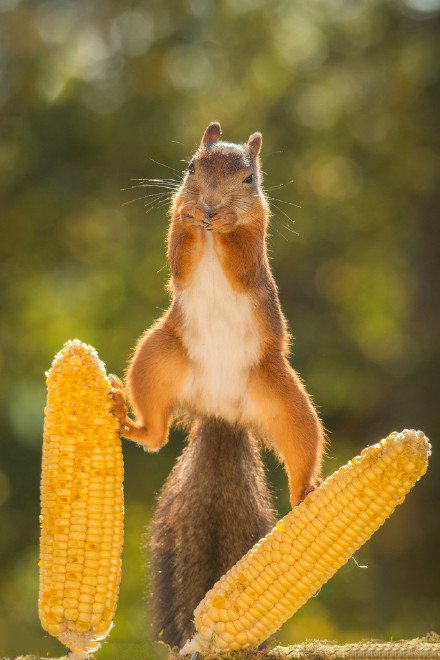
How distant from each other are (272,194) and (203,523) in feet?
13.7

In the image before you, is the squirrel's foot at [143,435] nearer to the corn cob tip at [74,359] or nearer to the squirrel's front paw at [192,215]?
the corn cob tip at [74,359]

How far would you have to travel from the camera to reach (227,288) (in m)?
2.34

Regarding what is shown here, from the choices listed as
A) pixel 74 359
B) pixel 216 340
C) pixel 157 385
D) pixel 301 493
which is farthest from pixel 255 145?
pixel 301 493

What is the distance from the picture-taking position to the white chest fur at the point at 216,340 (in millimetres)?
2316

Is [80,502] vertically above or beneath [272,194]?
beneath

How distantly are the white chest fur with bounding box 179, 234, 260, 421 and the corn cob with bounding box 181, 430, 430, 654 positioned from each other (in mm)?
342

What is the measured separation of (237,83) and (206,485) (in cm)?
614

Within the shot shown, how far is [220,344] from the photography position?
7.61 feet

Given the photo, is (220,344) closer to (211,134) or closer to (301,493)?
(301,493)

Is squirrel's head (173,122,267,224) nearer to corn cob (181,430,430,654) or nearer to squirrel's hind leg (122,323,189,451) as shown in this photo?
squirrel's hind leg (122,323,189,451)

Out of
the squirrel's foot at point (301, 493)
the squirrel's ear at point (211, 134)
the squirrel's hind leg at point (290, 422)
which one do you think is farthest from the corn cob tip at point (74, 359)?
the squirrel's ear at point (211, 134)

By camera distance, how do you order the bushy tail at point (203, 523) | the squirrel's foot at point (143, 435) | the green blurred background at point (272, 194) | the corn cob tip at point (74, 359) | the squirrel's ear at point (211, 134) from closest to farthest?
the corn cob tip at point (74, 359), the squirrel's foot at point (143, 435), the bushy tail at point (203, 523), the squirrel's ear at point (211, 134), the green blurred background at point (272, 194)

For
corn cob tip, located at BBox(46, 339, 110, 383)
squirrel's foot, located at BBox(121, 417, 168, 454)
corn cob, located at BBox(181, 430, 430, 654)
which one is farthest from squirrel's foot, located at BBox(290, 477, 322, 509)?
corn cob tip, located at BBox(46, 339, 110, 383)

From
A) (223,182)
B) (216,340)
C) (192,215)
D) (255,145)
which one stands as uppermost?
(255,145)
